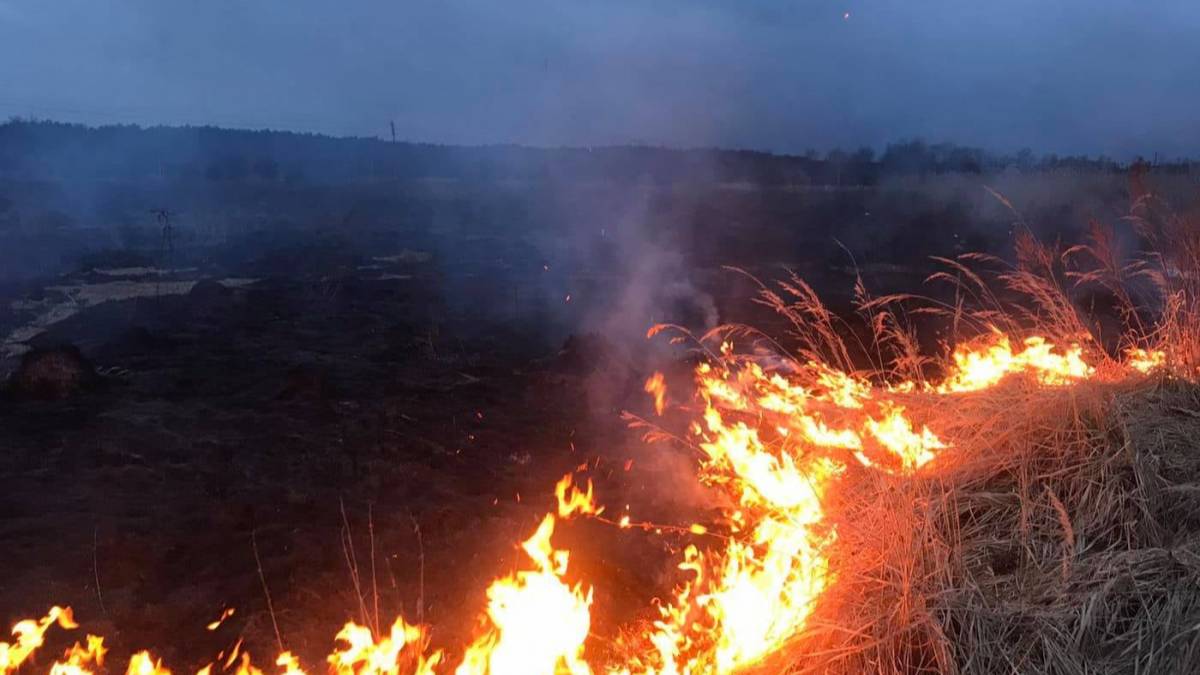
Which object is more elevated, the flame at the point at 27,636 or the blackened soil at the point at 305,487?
the flame at the point at 27,636

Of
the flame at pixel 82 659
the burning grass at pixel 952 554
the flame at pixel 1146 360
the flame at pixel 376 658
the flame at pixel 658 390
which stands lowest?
the flame at pixel 658 390

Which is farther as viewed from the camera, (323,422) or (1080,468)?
(323,422)

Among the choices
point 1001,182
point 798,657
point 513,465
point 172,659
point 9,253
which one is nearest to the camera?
point 798,657

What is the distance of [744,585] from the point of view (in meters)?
3.13

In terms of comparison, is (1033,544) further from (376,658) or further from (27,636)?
(27,636)

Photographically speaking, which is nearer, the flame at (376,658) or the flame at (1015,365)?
the flame at (376,658)

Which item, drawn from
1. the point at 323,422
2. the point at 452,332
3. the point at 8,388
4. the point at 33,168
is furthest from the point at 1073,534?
the point at 33,168

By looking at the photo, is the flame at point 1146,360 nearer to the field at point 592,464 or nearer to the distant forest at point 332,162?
the field at point 592,464

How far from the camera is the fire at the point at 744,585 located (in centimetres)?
285

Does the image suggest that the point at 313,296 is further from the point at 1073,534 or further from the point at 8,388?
the point at 1073,534

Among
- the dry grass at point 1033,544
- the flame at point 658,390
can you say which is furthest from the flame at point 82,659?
the flame at point 658,390

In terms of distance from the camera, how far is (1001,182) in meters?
32.2

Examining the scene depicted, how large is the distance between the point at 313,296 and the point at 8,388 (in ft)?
25.9

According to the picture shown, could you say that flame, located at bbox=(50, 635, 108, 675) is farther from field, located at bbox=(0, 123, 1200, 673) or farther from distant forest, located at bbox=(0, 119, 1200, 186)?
distant forest, located at bbox=(0, 119, 1200, 186)
